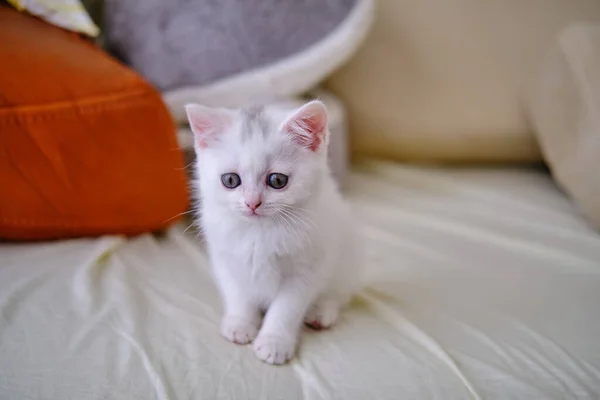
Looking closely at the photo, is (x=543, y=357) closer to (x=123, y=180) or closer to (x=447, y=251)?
(x=447, y=251)

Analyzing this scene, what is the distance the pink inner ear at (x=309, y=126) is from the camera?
0.79 meters

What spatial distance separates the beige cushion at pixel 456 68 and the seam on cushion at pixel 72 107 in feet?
2.26

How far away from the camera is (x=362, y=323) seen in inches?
36.4

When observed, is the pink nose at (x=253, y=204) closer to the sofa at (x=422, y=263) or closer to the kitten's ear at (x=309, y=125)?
the kitten's ear at (x=309, y=125)

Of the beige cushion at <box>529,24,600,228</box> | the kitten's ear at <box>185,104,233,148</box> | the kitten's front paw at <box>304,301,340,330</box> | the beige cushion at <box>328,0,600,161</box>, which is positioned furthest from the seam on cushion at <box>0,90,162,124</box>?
the beige cushion at <box>529,24,600,228</box>

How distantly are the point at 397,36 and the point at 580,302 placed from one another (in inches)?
36.2

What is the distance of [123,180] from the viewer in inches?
43.8

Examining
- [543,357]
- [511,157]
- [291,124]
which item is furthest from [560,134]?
[291,124]

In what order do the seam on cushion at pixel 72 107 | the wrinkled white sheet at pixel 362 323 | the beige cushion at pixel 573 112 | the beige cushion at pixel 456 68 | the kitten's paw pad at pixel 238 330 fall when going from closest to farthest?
1. the wrinkled white sheet at pixel 362 323
2. the kitten's paw pad at pixel 238 330
3. the seam on cushion at pixel 72 107
4. the beige cushion at pixel 573 112
5. the beige cushion at pixel 456 68

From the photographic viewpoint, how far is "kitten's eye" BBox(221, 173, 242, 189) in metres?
0.80

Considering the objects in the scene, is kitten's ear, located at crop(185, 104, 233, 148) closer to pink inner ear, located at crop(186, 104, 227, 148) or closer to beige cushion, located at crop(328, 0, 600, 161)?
pink inner ear, located at crop(186, 104, 227, 148)

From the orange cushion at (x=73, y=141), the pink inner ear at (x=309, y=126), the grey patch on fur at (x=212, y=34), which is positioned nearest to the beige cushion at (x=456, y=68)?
the grey patch on fur at (x=212, y=34)

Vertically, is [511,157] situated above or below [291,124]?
below

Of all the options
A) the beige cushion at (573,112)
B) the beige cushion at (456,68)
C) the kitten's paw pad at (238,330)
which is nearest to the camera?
the kitten's paw pad at (238,330)
